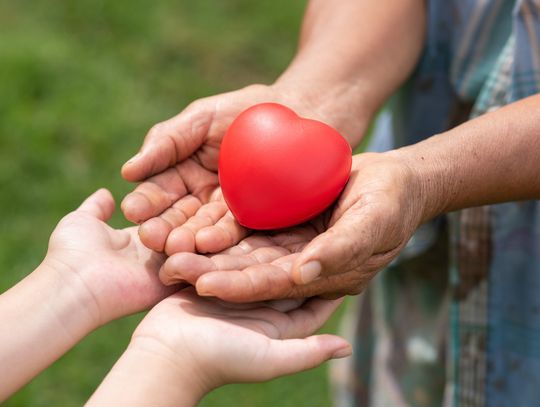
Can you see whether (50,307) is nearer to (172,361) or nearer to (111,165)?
(172,361)

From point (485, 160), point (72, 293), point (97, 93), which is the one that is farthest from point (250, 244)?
point (97, 93)

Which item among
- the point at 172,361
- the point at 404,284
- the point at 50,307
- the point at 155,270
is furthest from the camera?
the point at 404,284

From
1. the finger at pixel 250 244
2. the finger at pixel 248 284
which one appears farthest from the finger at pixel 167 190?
the finger at pixel 248 284

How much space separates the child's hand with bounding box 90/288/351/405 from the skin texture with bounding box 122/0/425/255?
269mm

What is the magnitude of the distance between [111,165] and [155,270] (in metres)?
1.92

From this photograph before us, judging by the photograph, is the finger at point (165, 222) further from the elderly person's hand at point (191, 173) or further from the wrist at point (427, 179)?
the wrist at point (427, 179)

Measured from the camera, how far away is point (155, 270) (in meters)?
1.88

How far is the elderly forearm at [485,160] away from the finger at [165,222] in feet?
1.75

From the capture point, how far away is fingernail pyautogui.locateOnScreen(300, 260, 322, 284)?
1599 mm

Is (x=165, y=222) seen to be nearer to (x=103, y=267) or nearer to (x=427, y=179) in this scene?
(x=103, y=267)

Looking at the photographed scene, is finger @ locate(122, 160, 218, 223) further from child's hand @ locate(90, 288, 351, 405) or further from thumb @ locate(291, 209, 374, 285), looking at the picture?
thumb @ locate(291, 209, 374, 285)

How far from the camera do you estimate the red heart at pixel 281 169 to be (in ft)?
6.10

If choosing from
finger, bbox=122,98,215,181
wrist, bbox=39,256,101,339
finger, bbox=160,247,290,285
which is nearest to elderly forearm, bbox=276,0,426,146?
finger, bbox=122,98,215,181

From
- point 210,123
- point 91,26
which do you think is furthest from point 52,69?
point 210,123
